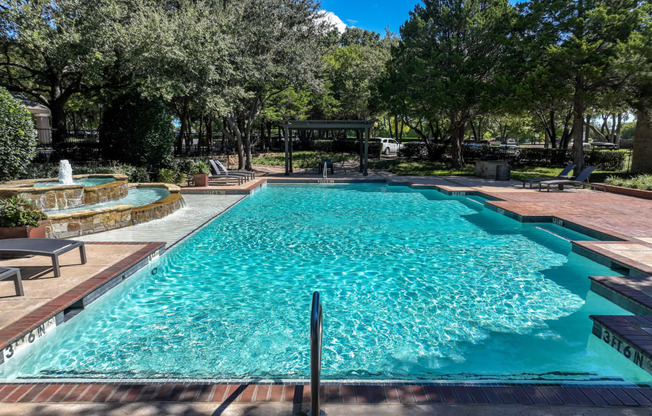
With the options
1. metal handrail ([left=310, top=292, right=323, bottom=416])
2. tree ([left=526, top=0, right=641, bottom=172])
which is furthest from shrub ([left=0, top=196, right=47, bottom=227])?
tree ([left=526, top=0, right=641, bottom=172])

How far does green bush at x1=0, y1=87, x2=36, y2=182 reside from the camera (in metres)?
11.5

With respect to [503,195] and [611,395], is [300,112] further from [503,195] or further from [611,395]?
[611,395]

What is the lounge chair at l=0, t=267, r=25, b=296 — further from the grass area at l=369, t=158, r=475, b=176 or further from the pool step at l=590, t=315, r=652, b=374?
the grass area at l=369, t=158, r=475, b=176

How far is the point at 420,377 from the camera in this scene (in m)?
4.00

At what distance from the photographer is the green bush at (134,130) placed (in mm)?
18016

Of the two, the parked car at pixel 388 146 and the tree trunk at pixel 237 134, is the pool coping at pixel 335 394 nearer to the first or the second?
the tree trunk at pixel 237 134

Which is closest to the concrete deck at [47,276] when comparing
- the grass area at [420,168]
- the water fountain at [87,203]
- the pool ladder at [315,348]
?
the water fountain at [87,203]

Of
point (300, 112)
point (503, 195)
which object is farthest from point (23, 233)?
point (300, 112)

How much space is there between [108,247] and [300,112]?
29.8 meters

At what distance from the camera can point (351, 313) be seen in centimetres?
549

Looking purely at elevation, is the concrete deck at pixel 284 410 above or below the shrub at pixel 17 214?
below

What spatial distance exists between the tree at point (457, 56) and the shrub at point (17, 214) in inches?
765

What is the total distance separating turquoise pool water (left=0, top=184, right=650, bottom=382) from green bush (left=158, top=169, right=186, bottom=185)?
9.62 metres

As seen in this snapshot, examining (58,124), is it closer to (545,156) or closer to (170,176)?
(170,176)
